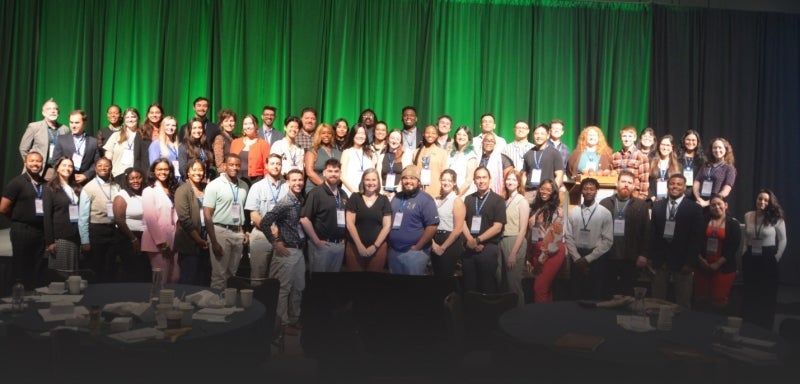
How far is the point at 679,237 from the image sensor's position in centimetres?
693

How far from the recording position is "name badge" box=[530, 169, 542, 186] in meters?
8.06

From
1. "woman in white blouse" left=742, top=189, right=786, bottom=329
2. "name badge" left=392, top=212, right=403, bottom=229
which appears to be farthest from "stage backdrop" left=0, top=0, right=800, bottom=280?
"name badge" left=392, top=212, right=403, bottom=229

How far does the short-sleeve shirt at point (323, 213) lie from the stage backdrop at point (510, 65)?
165 inches

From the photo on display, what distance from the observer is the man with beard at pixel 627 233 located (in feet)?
23.1

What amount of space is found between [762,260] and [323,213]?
4125 millimetres

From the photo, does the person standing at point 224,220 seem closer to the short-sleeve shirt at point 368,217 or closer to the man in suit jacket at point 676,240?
the short-sleeve shirt at point 368,217

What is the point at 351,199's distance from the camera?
260 inches

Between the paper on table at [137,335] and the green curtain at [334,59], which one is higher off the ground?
the green curtain at [334,59]

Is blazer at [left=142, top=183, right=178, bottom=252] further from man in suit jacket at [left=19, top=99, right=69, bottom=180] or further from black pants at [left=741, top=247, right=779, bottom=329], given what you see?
black pants at [left=741, top=247, right=779, bottom=329]

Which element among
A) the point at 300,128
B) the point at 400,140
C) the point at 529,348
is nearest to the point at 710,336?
the point at 529,348

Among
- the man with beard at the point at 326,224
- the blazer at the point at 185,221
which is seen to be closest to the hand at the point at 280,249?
the man with beard at the point at 326,224

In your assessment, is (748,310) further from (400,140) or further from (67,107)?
(67,107)

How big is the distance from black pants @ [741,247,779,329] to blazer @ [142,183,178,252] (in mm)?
5160

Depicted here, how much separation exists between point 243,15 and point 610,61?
5180 millimetres
